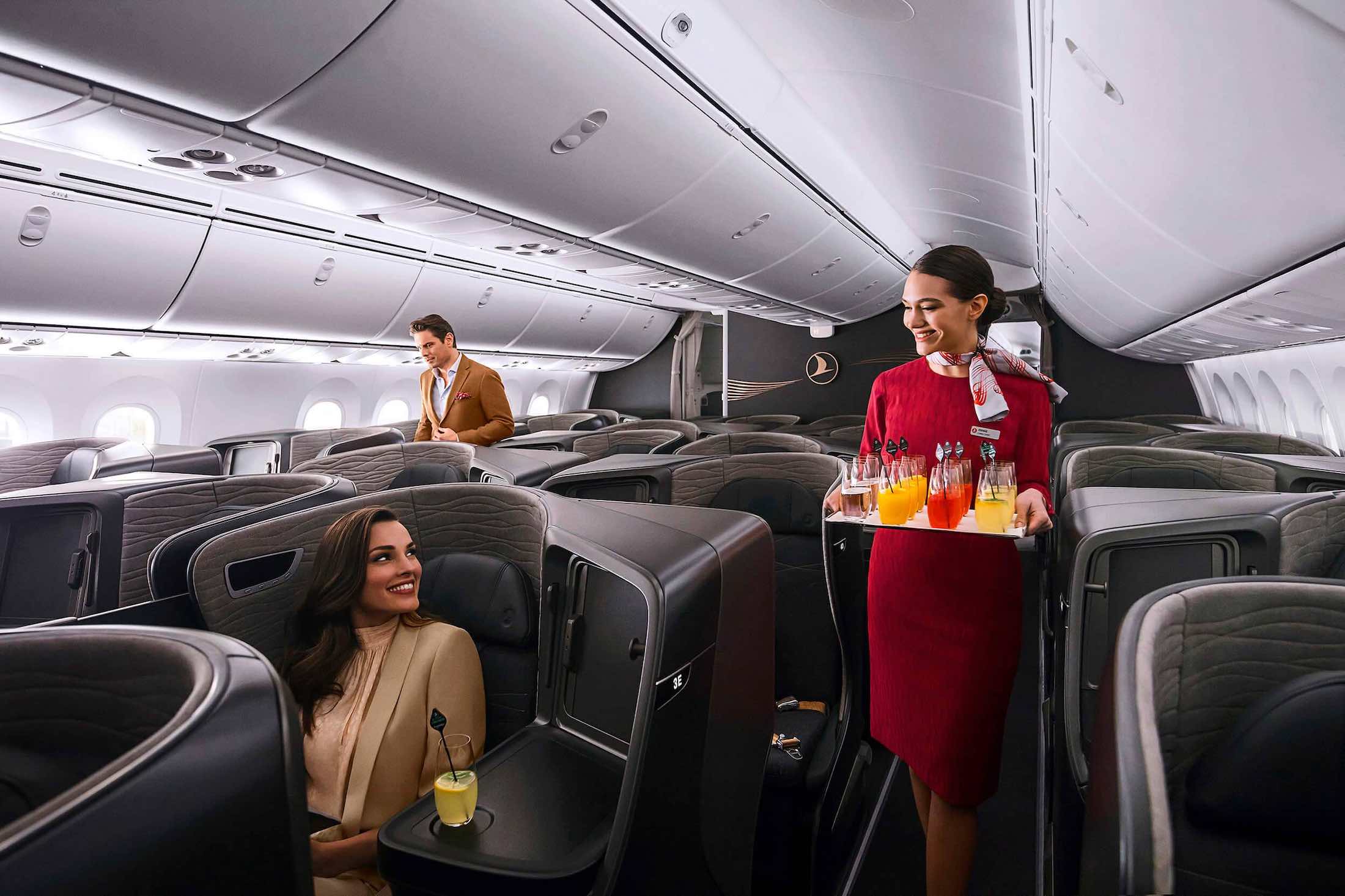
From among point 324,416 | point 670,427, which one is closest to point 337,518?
point 670,427

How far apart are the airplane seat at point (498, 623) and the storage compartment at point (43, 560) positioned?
4.23 feet

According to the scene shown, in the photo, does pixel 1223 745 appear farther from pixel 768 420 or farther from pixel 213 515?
pixel 768 420

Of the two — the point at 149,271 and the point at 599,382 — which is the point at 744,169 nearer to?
the point at 149,271

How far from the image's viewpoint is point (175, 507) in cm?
270

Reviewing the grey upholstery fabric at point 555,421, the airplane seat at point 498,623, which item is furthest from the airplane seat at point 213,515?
the grey upholstery fabric at point 555,421

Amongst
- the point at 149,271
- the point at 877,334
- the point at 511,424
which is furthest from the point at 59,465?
the point at 877,334

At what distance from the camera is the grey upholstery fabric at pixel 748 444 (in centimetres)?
452

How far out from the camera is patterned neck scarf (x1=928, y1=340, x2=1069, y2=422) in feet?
6.81

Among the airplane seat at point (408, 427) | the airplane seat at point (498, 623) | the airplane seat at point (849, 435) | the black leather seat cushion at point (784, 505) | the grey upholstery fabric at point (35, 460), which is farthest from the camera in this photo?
the airplane seat at point (408, 427)

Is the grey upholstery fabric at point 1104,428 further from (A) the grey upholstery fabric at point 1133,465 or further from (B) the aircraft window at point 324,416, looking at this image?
(B) the aircraft window at point 324,416

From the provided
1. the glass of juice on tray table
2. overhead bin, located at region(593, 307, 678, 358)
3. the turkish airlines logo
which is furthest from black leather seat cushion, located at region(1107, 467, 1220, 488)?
the turkish airlines logo

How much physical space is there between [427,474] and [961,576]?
2.79 meters

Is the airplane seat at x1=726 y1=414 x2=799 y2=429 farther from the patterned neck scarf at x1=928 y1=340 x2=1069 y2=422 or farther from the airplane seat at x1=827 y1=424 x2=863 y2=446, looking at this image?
the patterned neck scarf at x1=928 y1=340 x2=1069 y2=422

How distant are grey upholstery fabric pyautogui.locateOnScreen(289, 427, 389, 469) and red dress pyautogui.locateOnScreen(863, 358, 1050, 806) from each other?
16.8 feet
